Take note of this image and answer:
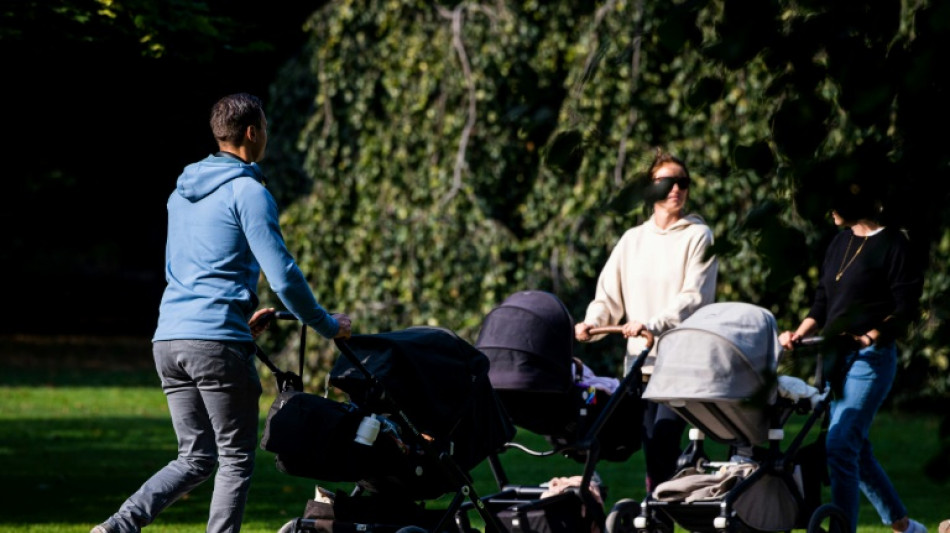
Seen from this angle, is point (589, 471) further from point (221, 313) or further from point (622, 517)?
point (221, 313)

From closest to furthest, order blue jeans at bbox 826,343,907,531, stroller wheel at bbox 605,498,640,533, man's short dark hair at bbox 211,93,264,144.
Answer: man's short dark hair at bbox 211,93,264,144, stroller wheel at bbox 605,498,640,533, blue jeans at bbox 826,343,907,531

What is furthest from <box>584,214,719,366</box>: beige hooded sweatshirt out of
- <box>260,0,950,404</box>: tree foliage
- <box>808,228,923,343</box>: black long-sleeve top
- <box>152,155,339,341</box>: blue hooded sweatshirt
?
<box>260,0,950,404</box>: tree foliage

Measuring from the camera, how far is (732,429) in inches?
199

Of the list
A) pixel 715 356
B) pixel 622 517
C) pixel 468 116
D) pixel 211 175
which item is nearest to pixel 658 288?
pixel 715 356

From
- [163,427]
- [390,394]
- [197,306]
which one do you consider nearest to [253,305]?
[197,306]

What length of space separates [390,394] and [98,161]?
57.4 feet

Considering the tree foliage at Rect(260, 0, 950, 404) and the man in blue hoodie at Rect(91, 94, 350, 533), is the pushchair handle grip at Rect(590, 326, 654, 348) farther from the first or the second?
the tree foliage at Rect(260, 0, 950, 404)

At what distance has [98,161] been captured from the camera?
2083cm

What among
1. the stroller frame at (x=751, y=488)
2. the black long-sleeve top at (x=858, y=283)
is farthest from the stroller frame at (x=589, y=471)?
the black long-sleeve top at (x=858, y=283)

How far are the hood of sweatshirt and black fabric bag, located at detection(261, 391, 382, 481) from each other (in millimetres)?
731

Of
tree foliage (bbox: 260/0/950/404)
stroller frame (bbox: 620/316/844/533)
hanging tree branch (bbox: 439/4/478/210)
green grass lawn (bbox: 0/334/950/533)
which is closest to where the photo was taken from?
stroller frame (bbox: 620/316/844/533)

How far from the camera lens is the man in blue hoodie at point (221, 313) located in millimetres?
4336

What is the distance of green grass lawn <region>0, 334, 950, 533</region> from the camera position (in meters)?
7.04

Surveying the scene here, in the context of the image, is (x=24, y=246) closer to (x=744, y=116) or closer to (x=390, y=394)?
(x=744, y=116)
